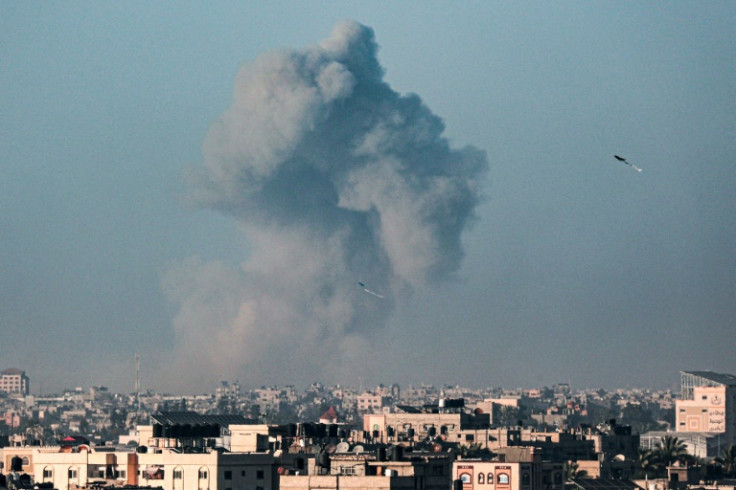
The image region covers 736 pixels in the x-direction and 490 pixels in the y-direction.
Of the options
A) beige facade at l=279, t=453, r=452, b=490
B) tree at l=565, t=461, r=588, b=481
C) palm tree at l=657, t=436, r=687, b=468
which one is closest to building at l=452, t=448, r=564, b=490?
beige facade at l=279, t=453, r=452, b=490

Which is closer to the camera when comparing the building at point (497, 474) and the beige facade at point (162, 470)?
the beige facade at point (162, 470)

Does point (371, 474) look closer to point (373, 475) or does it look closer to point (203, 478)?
point (373, 475)

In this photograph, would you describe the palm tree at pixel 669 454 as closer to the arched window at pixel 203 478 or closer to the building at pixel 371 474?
the building at pixel 371 474

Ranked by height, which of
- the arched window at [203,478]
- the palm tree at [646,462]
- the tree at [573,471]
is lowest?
the arched window at [203,478]

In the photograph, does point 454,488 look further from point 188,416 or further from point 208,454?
point 188,416

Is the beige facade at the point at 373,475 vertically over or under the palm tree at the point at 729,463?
under

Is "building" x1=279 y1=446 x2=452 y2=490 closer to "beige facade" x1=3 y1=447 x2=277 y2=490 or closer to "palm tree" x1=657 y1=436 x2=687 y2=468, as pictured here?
"beige facade" x1=3 y1=447 x2=277 y2=490

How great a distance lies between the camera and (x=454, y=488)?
120562 mm

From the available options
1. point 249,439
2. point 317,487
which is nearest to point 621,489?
point 249,439

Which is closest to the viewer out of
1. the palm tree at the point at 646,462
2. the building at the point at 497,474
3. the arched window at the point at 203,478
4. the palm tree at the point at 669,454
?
the arched window at the point at 203,478

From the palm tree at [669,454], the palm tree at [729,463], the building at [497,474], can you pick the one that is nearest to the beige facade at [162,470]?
the building at [497,474]

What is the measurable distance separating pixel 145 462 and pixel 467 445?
7201 cm

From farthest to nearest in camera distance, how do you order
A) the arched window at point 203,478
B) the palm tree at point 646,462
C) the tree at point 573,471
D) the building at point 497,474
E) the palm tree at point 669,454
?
the palm tree at point 669,454 → the palm tree at point 646,462 → the tree at point 573,471 → the building at point 497,474 → the arched window at point 203,478

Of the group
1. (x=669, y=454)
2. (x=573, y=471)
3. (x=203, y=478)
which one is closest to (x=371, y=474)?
(x=203, y=478)
